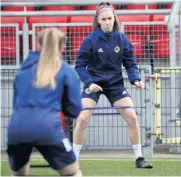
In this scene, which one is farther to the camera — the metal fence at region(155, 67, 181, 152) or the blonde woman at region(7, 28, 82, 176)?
the metal fence at region(155, 67, 181, 152)

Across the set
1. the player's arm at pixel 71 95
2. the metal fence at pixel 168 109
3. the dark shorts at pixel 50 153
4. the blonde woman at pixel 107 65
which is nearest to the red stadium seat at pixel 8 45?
the metal fence at pixel 168 109

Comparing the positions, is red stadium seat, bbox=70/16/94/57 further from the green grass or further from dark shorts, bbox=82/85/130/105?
dark shorts, bbox=82/85/130/105

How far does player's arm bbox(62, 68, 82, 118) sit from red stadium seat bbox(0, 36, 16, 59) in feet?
21.7

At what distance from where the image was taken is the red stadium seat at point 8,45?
12.6m

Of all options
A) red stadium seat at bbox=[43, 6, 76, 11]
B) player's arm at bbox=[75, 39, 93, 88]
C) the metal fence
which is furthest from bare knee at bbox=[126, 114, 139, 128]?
red stadium seat at bbox=[43, 6, 76, 11]

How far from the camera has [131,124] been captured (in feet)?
31.4

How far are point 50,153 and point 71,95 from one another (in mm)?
456

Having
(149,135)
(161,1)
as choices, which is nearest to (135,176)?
(149,135)

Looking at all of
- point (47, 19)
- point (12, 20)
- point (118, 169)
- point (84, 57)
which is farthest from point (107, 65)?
point (12, 20)

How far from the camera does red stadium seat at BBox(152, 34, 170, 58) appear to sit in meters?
12.6

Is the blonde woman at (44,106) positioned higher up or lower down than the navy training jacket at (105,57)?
lower down

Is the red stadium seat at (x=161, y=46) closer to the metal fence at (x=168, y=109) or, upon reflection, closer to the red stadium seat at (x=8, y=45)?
the metal fence at (x=168, y=109)

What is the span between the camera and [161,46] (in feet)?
41.5

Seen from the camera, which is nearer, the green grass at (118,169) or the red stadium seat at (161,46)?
the green grass at (118,169)
